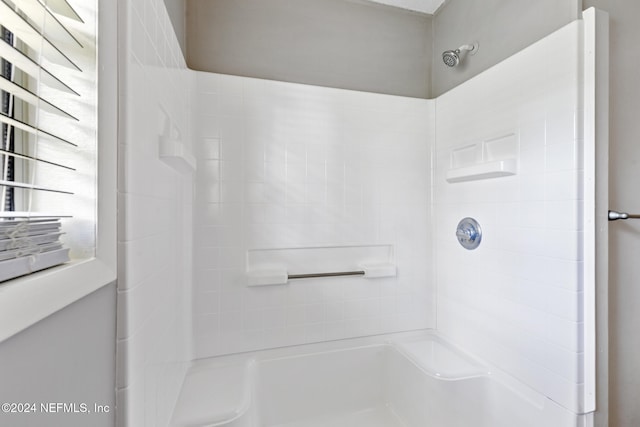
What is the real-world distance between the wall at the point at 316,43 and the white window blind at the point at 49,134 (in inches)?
38.4

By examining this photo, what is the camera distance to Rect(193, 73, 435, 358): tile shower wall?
143 centimetres

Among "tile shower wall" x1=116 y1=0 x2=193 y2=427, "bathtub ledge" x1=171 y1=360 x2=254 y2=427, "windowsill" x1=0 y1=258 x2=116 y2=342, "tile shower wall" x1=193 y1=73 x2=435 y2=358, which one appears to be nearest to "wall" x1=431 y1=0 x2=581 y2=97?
"tile shower wall" x1=193 y1=73 x2=435 y2=358

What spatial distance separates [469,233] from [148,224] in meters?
1.44

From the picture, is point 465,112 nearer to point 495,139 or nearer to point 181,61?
point 495,139

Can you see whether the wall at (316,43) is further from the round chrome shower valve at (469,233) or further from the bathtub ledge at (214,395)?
the bathtub ledge at (214,395)

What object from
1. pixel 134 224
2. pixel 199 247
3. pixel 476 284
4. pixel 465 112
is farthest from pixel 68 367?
pixel 465 112

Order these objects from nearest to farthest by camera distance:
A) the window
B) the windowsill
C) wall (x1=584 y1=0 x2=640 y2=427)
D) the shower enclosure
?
the windowsill < the window < the shower enclosure < wall (x1=584 y1=0 x2=640 y2=427)

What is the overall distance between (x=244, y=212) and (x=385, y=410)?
1.33 m

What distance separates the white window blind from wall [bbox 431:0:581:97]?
1531mm

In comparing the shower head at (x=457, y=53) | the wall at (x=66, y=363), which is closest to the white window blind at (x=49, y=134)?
the wall at (x=66, y=363)

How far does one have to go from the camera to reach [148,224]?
2.59ft

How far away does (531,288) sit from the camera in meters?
1.15

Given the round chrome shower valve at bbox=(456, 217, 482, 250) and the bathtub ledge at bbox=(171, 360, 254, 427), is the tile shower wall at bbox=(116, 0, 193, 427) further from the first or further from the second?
the round chrome shower valve at bbox=(456, 217, 482, 250)

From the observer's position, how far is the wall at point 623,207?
105cm
